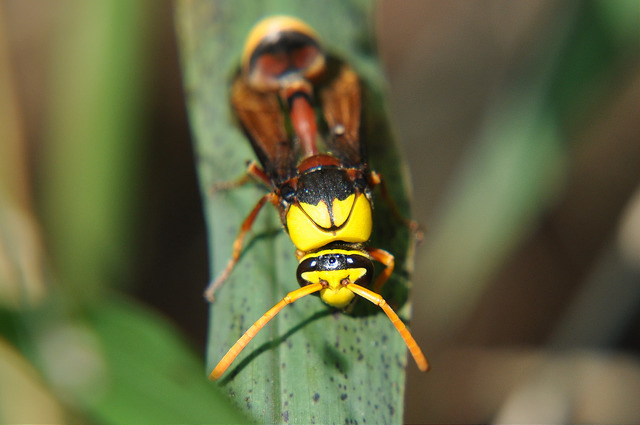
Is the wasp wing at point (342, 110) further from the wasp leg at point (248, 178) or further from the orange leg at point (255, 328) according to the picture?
the orange leg at point (255, 328)

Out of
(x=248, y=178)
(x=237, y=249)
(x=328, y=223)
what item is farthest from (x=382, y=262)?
(x=248, y=178)

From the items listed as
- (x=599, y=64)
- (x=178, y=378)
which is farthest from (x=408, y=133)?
(x=178, y=378)

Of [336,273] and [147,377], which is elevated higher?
[336,273]

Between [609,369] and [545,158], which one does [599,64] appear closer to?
[545,158]

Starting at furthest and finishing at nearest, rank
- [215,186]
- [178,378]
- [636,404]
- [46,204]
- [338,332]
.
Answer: [46,204]
[636,404]
[215,186]
[338,332]
[178,378]

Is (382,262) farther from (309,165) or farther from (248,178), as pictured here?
(248,178)

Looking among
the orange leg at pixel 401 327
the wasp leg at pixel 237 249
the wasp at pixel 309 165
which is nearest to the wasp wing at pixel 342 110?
the wasp at pixel 309 165
